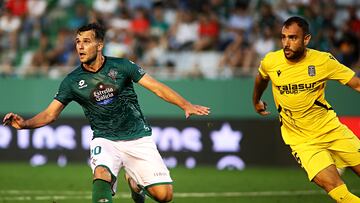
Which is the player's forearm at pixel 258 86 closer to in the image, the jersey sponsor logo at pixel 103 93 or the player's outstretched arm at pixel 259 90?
the player's outstretched arm at pixel 259 90

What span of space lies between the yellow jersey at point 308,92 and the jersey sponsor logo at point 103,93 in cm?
185

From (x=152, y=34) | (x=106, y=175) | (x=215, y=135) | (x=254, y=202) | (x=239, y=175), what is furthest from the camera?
(x=152, y=34)

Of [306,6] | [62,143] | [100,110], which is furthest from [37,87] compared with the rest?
[100,110]

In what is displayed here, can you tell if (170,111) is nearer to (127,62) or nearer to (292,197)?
(292,197)

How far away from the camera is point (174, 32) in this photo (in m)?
19.4

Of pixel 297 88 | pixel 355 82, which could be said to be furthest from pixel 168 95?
pixel 355 82

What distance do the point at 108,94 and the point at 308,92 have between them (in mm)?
2225

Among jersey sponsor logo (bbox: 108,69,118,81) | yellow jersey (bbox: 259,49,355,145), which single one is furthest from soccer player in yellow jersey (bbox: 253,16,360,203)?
jersey sponsor logo (bbox: 108,69,118,81)

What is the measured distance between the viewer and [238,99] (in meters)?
17.8

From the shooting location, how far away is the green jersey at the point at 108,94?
9500 mm

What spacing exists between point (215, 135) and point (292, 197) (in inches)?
178

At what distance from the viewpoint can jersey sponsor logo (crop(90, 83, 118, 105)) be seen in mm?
9484

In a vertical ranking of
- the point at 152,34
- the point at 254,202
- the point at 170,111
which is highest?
the point at 152,34

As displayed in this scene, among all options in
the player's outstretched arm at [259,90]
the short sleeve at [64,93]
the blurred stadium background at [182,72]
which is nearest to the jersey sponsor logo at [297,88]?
the player's outstretched arm at [259,90]
